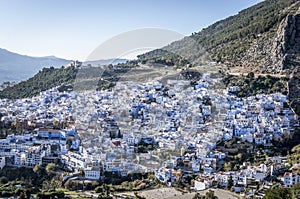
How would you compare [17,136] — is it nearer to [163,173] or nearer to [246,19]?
[163,173]

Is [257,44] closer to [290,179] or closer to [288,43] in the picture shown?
[288,43]

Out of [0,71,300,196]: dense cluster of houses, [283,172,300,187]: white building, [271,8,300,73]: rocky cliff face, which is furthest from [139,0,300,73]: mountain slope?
[283,172,300,187]: white building

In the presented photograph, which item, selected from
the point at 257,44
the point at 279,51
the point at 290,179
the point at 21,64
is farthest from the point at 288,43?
the point at 21,64

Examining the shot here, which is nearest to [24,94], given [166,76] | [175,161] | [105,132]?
[166,76]

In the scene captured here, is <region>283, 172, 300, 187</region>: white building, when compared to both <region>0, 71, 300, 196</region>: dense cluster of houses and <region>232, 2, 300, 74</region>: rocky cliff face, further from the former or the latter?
<region>232, 2, 300, 74</region>: rocky cliff face

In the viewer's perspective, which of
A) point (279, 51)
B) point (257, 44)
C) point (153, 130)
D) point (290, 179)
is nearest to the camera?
point (290, 179)

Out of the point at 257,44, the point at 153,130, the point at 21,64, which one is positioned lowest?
the point at 153,130
